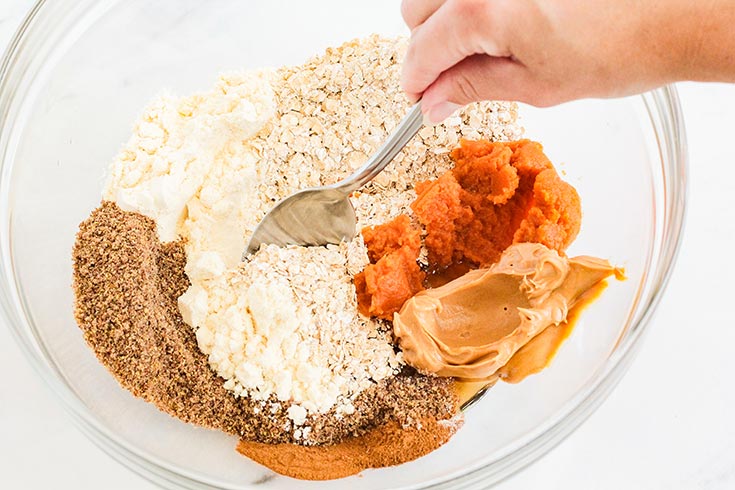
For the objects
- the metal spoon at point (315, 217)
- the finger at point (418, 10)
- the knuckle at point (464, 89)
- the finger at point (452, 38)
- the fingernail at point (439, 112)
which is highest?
the finger at point (418, 10)

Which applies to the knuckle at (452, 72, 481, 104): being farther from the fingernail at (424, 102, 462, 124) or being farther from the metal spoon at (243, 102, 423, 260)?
the metal spoon at (243, 102, 423, 260)

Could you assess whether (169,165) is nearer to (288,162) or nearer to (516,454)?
(288,162)

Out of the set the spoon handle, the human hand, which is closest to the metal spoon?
the spoon handle

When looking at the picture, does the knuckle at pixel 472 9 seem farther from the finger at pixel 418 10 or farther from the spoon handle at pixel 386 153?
the spoon handle at pixel 386 153

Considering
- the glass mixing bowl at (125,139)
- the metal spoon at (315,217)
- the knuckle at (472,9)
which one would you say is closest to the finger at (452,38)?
the knuckle at (472,9)

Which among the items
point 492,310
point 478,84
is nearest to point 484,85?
point 478,84

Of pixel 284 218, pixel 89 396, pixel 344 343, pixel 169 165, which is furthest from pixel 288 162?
pixel 89 396

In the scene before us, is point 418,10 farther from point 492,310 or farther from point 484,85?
point 492,310
